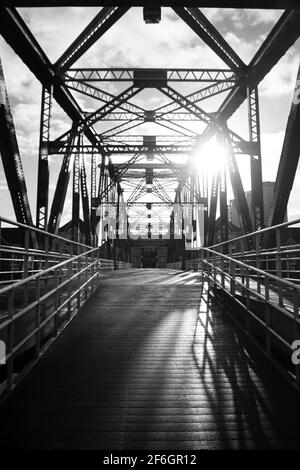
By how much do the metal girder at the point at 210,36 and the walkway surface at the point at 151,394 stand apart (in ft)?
33.2

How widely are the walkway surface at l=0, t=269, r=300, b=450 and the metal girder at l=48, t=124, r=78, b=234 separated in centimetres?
745

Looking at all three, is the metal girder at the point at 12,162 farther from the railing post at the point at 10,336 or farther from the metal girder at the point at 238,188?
the metal girder at the point at 238,188

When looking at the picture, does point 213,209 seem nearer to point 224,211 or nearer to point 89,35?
point 224,211

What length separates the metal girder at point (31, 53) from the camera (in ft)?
31.8

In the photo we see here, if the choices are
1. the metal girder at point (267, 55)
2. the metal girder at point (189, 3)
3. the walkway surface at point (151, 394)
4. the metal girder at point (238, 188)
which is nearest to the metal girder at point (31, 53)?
the metal girder at point (189, 3)

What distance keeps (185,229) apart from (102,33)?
34.4 meters

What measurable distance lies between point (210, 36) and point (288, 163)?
6.92 metres

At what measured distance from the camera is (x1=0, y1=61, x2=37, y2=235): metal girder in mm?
7443

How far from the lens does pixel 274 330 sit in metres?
4.95

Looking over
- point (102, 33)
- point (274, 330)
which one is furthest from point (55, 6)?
point (274, 330)

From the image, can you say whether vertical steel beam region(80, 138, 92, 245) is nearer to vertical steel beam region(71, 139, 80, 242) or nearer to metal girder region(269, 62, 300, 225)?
vertical steel beam region(71, 139, 80, 242)

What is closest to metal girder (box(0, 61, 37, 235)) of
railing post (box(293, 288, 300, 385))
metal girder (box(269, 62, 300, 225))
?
metal girder (box(269, 62, 300, 225))

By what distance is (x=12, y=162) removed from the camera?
26.5 ft

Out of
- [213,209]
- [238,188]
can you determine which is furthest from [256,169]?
[213,209]
